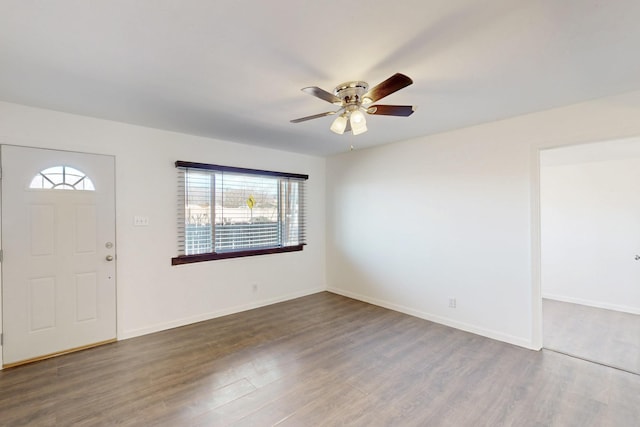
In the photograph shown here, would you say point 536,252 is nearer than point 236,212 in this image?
Yes

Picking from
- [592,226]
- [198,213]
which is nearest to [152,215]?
[198,213]

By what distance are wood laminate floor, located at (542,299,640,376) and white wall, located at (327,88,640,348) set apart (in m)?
0.47

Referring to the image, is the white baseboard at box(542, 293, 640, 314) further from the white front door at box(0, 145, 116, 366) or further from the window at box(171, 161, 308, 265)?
the white front door at box(0, 145, 116, 366)

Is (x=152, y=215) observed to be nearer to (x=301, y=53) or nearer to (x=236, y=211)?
(x=236, y=211)

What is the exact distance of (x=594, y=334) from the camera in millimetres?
3301

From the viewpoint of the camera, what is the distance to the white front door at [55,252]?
2.65 meters

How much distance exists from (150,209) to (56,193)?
0.85 metres

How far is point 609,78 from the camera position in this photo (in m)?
2.17

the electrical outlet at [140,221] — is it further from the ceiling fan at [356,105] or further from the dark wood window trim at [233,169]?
the ceiling fan at [356,105]

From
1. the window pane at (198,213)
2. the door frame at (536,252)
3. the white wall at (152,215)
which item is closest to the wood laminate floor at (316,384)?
the door frame at (536,252)

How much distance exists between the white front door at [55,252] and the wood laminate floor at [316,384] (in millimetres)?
252

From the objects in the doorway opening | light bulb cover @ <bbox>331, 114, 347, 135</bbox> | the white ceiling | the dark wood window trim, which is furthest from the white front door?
the doorway opening

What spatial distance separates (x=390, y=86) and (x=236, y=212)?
2974 millimetres

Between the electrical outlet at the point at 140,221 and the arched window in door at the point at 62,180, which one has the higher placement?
the arched window in door at the point at 62,180
